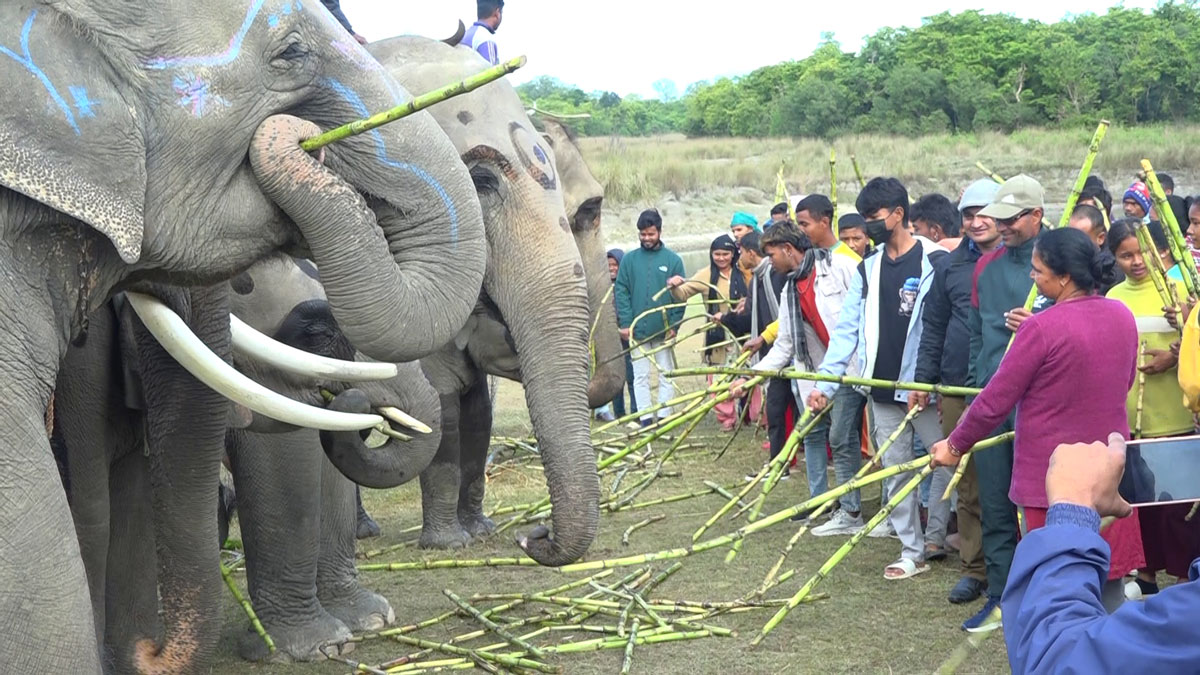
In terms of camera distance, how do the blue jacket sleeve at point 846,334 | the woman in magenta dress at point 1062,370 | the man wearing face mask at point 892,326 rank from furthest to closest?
the blue jacket sleeve at point 846,334 → the man wearing face mask at point 892,326 → the woman in magenta dress at point 1062,370

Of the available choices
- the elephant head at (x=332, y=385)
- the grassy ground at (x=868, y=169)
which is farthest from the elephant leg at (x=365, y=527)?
the grassy ground at (x=868, y=169)

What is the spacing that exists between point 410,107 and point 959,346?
3.89m

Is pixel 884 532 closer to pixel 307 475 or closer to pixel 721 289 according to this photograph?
pixel 307 475

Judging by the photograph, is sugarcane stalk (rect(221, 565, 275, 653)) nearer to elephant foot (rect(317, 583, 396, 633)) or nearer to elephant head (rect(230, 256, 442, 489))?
elephant foot (rect(317, 583, 396, 633))

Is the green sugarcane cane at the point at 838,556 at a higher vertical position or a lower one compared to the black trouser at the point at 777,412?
higher

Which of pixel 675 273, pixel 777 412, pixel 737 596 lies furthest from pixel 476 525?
pixel 675 273

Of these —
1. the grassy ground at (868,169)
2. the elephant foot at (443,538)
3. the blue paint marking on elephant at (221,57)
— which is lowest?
the grassy ground at (868,169)

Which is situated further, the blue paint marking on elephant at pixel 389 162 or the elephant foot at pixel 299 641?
the elephant foot at pixel 299 641

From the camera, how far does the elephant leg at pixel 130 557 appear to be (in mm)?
5422

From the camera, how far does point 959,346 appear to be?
689 cm

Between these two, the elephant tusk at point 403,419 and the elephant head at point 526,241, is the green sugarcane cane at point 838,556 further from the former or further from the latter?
the elephant tusk at point 403,419

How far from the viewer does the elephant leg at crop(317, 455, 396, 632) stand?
6.43 metres

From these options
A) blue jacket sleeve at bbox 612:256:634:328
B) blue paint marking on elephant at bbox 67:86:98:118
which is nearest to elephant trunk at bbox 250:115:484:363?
blue paint marking on elephant at bbox 67:86:98:118

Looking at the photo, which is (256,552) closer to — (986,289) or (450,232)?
(450,232)
